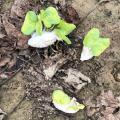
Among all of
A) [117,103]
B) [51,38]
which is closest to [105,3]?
[51,38]

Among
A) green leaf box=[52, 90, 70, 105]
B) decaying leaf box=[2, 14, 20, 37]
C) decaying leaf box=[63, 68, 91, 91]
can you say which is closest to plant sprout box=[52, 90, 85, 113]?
green leaf box=[52, 90, 70, 105]

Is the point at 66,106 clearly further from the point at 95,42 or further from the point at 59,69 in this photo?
the point at 95,42

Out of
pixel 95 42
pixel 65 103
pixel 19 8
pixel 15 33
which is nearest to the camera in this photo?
pixel 65 103

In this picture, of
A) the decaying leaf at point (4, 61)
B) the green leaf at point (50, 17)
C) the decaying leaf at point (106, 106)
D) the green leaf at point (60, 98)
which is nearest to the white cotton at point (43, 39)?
the green leaf at point (50, 17)

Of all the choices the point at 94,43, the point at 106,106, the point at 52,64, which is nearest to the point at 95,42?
the point at 94,43

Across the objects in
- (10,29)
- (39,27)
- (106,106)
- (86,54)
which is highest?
(39,27)

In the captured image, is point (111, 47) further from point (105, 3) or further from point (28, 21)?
point (28, 21)

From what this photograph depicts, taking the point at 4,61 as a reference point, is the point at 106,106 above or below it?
below
